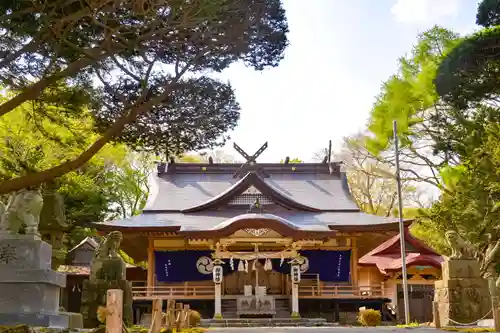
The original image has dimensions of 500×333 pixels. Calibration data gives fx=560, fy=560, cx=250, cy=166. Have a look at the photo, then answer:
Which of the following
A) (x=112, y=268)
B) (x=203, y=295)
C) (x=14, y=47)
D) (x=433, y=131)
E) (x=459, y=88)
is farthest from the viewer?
(x=433, y=131)

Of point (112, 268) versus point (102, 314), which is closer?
point (102, 314)

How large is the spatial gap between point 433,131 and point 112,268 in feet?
66.6

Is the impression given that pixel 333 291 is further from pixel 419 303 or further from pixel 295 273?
pixel 419 303

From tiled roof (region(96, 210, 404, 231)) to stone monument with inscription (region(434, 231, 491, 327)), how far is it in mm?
8367

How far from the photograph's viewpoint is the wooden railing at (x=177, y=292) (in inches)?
872

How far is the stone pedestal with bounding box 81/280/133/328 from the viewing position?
11.4 metres

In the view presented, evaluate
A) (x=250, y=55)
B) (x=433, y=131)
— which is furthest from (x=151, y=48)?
(x=433, y=131)

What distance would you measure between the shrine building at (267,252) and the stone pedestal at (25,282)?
40.5 ft

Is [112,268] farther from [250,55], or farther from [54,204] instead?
[54,204]

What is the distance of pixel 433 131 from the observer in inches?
1096

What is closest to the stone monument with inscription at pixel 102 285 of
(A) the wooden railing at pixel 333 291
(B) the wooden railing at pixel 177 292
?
(B) the wooden railing at pixel 177 292

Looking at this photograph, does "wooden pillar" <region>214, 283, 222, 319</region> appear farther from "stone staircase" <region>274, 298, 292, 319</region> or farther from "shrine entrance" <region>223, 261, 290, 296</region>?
"shrine entrance" <region>223, 261, 290, 296</region>

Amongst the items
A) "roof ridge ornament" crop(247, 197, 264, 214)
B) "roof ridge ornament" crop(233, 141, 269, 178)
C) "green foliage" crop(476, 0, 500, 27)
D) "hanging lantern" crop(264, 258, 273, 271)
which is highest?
"green foliage" crop(476, 0, 500, 27)

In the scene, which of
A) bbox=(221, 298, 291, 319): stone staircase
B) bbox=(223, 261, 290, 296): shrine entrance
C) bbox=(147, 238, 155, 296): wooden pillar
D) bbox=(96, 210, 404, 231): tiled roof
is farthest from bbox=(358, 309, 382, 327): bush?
bbox=(147, 238, 155, 296): wooden pillar
